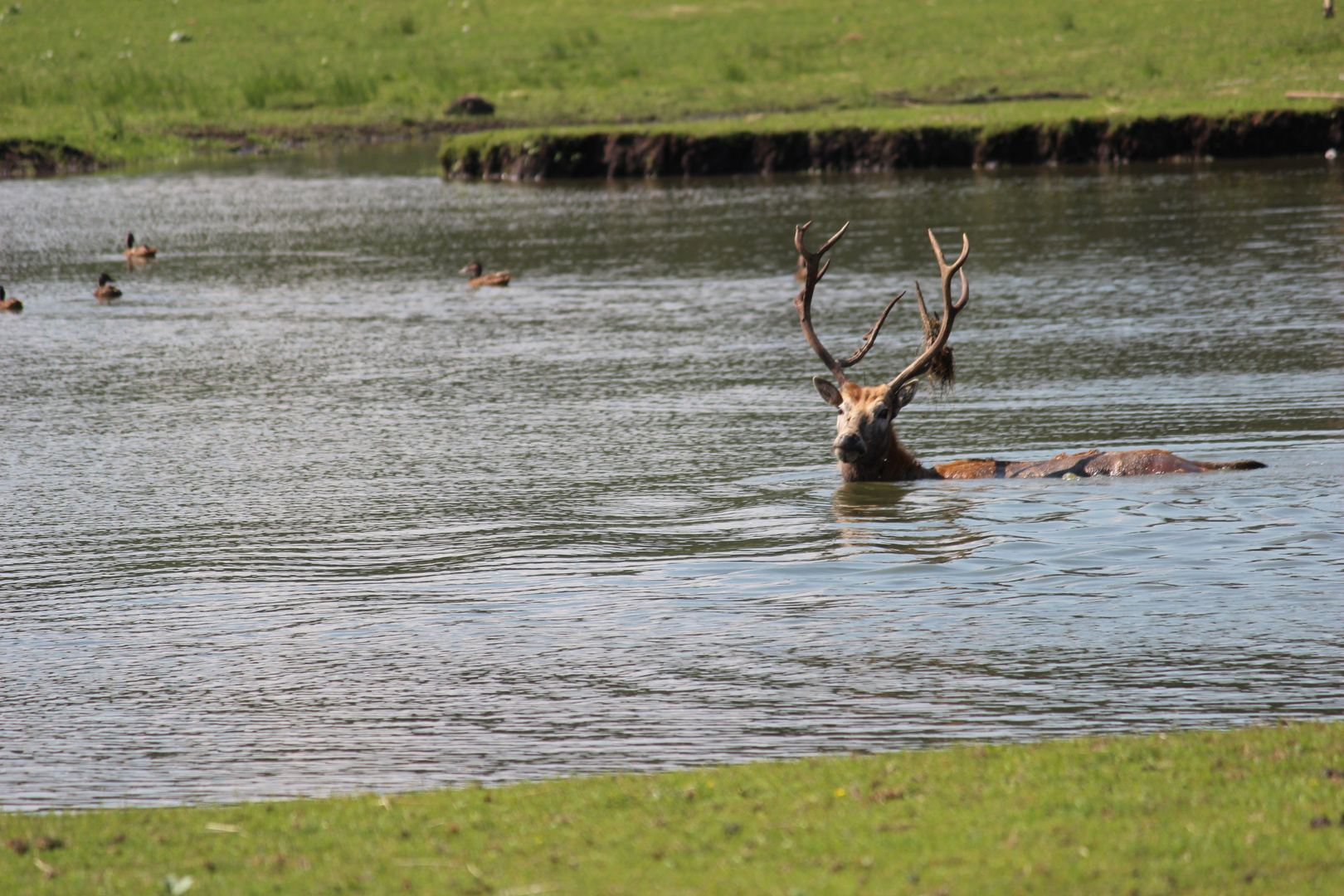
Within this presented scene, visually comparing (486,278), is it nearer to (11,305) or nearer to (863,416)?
(11,305)

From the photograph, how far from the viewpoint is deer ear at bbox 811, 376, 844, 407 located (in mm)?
12906

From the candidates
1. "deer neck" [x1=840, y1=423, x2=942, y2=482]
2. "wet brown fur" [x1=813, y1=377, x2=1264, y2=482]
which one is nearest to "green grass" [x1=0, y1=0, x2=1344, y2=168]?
"wet brown fur" [x1=813, y1=377, x2=1264, y2=482]

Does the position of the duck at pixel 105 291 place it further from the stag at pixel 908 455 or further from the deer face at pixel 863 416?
the deer face at pixel 863 416

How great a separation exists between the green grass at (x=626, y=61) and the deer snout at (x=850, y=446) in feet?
104

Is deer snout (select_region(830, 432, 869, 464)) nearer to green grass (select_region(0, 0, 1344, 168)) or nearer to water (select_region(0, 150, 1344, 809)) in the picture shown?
water (select_region(0, 150, 1344, 809))

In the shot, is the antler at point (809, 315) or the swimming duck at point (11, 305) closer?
the antler at point (809, 315)

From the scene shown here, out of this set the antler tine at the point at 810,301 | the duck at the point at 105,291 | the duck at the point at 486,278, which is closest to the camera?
the antler tine at the point at 810,301

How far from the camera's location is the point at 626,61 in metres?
64.6

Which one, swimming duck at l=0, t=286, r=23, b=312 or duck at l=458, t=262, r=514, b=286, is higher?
duck at l=458, t=262, r=514, b=286

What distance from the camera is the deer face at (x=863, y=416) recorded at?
12.8 m

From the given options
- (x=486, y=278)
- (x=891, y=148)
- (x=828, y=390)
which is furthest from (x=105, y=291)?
(x=891, y=148)

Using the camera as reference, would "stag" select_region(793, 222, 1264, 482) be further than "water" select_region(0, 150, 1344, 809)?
Yes

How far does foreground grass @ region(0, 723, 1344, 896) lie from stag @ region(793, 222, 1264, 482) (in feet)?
19.9

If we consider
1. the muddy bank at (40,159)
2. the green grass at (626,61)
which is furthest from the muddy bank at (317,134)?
the muddy bank at (40,159)
